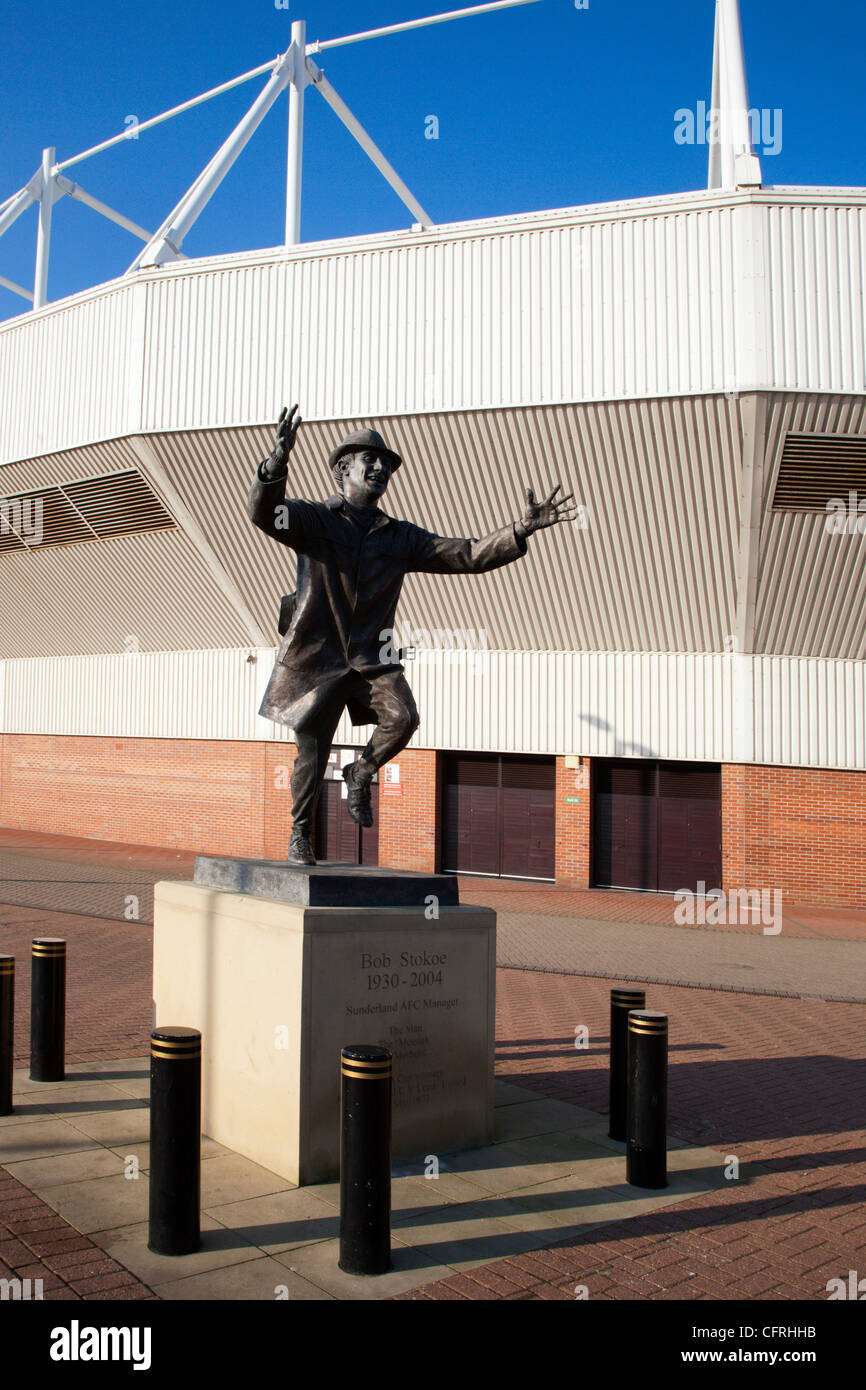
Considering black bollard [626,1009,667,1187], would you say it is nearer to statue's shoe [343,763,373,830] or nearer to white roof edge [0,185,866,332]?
statue's shoe [343,763,373,830]

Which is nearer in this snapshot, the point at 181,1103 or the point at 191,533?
the point at 181,1103

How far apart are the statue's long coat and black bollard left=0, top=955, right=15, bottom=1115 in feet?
7.17

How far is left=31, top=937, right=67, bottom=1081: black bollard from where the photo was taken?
676 centimetres

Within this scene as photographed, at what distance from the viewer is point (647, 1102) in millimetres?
5367

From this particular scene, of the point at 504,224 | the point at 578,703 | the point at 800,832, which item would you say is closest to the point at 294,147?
the point at 504,224

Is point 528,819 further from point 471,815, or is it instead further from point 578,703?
point 578,703

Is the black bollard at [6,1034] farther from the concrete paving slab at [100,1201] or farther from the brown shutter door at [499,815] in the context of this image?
the brown shutter door at [499,815]

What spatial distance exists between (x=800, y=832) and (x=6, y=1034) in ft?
50.8

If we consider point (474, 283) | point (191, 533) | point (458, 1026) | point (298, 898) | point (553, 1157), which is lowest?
point (553, 1157)

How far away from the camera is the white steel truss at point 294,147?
17.9 m

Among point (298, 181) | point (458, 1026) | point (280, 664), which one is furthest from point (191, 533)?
point (458, 1026)
